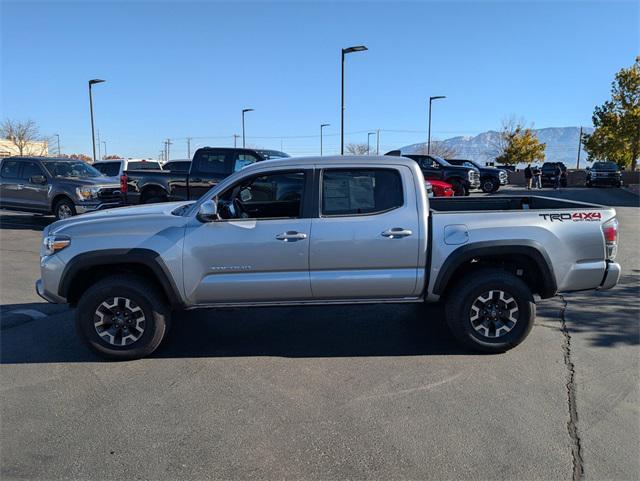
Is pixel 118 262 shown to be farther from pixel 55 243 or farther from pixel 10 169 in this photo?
pixel 10 169

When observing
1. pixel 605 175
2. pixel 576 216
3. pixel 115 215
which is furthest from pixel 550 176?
pixel 115 215

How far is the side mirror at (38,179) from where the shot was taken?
12539 mm

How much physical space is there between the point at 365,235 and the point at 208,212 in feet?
4.66

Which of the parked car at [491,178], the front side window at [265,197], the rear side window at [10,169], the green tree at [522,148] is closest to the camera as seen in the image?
the front side window at [265,197]

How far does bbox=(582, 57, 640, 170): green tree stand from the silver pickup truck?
3744 centimetres

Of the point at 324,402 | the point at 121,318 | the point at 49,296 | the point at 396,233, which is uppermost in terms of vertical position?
the point at 396,233

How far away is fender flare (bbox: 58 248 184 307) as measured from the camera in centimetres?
443

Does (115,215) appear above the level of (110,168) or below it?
below

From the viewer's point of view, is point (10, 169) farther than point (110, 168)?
No

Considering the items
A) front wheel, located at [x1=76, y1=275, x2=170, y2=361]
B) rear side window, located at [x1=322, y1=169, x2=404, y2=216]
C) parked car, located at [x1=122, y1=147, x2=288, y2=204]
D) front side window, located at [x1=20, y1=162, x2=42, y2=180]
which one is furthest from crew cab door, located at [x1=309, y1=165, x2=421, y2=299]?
front side window, located at [x1=20, y1=162, x2=42, y2=180]

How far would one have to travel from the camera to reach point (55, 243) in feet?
14.8

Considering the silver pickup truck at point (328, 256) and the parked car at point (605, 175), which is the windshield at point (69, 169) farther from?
the parked car at point (605, 175)

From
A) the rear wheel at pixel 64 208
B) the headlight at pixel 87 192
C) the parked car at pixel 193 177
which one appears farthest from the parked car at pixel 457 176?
the rear wheel at pixel 64 208

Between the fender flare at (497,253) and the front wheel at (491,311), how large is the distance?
8.1 inches
